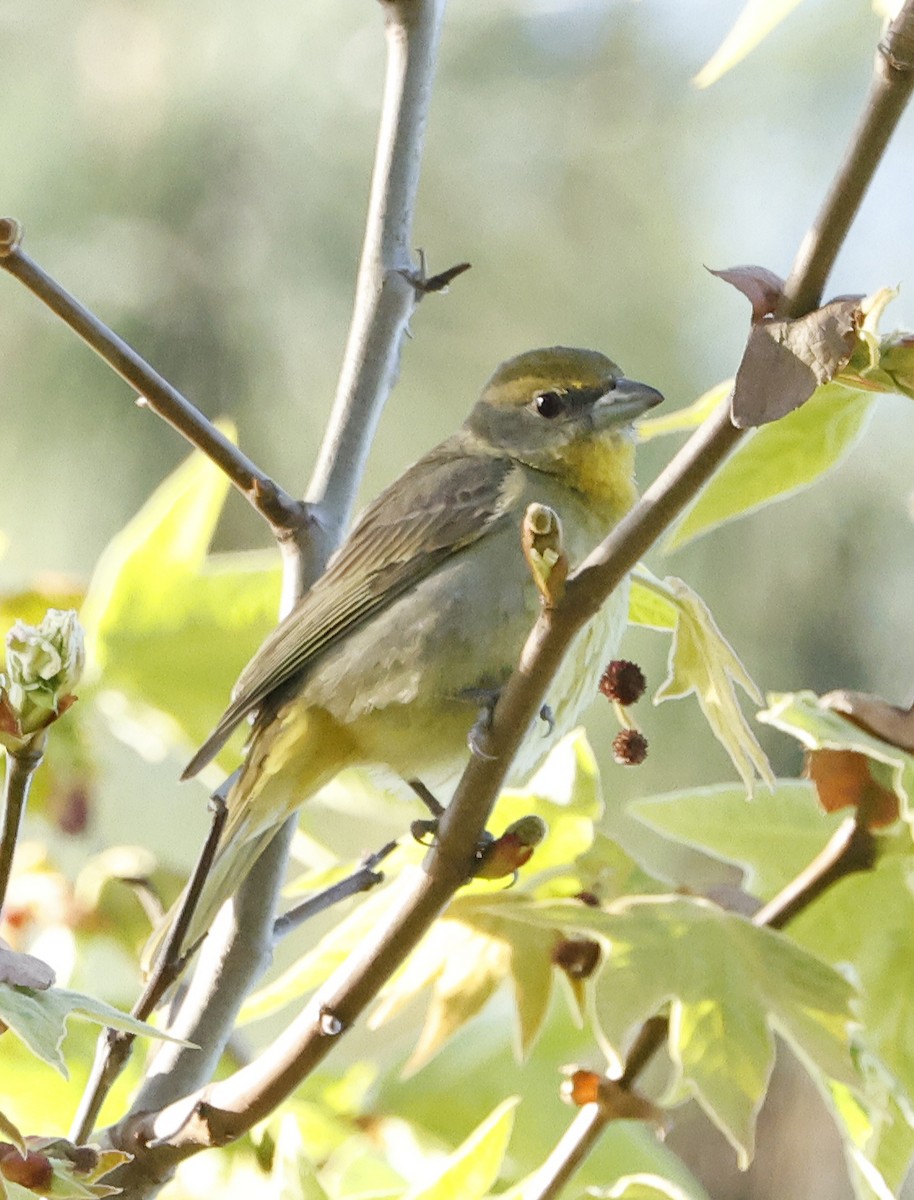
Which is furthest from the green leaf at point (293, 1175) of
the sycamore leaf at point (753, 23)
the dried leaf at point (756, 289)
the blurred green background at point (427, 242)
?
the blurred green background at point (427, 242)

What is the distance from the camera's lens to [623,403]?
129 centimetres

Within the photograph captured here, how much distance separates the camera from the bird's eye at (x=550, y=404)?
1328 millimetres

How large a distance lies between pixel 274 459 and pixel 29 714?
244 cm

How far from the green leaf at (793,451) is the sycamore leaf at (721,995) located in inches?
8.3

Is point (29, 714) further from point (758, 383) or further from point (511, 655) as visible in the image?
point (511, 655)

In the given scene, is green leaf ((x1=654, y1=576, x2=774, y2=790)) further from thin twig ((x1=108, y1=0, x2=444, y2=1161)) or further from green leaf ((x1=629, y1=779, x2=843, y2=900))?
thin twig ((x1=108, y1=0, x2=444, y2=1161))

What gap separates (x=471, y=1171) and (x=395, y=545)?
58 centimetres

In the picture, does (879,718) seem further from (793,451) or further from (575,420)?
(575,420)

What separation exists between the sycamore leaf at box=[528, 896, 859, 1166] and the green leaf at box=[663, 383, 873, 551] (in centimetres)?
21

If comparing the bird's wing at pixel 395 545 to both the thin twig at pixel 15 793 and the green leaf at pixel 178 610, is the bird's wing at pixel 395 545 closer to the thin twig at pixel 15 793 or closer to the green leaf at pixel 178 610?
the green leaf at pixel 178 610

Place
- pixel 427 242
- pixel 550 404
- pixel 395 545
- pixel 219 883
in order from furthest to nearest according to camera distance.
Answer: pixel 427 242
pixel 550 404
pixel 395 545
pixel 219 883

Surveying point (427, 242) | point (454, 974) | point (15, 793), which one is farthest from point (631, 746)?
point (427, 242)

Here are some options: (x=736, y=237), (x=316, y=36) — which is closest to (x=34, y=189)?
(x=316, y=36)

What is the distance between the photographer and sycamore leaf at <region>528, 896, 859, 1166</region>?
73 centimetres
